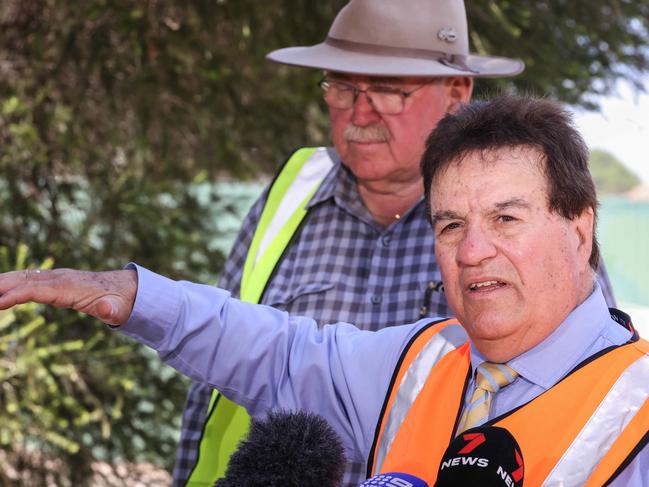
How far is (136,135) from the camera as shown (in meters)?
5.89

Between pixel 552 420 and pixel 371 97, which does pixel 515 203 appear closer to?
pixel 552 420

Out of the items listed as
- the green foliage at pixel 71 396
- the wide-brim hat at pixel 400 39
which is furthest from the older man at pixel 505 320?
the green foliage at pixel 71 396

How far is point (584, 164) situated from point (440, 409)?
0.61 m

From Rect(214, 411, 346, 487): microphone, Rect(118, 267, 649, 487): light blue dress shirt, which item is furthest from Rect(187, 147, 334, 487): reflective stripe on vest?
Rect(214, 411, 346, 487): microphone

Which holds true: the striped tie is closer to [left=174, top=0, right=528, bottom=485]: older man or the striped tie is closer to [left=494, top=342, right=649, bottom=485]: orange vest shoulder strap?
[left=494, top=342, right=649, bottom=485]: orange vest shoulder strap

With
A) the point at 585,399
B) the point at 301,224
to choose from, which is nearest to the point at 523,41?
the point at 301,224

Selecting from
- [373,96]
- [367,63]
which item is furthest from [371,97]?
[367,63]

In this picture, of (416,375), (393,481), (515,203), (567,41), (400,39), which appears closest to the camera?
(393,481)

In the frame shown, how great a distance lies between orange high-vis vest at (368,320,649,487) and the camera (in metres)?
1.98

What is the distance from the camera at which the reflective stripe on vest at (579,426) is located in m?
1.98

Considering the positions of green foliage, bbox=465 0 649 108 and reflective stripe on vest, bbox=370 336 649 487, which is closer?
reflective stripe on vest, bbox=370 336 649 487

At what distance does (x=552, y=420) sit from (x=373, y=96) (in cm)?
170

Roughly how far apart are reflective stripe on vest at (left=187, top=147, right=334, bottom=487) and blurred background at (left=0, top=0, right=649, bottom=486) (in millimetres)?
1874

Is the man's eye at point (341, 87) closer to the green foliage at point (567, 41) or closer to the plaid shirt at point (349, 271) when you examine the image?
the plaid shirt at point (349, 271)
